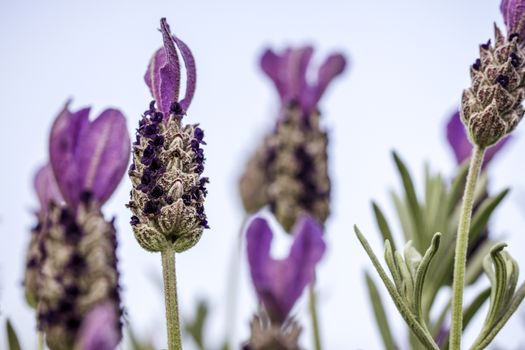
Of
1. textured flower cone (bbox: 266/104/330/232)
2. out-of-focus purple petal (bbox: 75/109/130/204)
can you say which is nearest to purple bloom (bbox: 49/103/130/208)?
out-of-focus purple petal (bbox: 75/109/130/204)

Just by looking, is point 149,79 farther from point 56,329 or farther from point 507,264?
point 507,264

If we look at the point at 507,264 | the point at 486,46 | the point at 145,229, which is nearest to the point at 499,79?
the point at 486,46

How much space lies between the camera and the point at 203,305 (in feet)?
7.55

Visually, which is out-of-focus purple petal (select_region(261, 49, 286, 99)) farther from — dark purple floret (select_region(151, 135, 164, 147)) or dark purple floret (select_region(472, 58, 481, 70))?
dark purple floret (select_region(151, 135, 164, 147))

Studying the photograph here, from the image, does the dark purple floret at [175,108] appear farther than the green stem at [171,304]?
Yes

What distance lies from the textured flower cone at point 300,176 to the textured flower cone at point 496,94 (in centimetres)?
76

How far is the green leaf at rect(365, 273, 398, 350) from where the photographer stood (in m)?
1.56

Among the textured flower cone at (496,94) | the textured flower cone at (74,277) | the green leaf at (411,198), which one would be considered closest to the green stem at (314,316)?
the green leaf at (411,198)

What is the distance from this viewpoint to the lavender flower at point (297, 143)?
6.44 feet

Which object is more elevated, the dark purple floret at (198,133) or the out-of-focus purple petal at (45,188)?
the out-of-focus purple petal at (45,188)

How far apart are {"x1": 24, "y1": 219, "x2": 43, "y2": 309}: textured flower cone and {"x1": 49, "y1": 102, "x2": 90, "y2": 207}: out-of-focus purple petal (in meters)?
0.21

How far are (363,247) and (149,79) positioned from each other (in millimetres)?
348

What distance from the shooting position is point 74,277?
38.2 inches

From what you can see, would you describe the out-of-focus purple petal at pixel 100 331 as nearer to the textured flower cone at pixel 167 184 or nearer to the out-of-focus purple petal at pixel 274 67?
the textured flower cone at pixel 167 184
